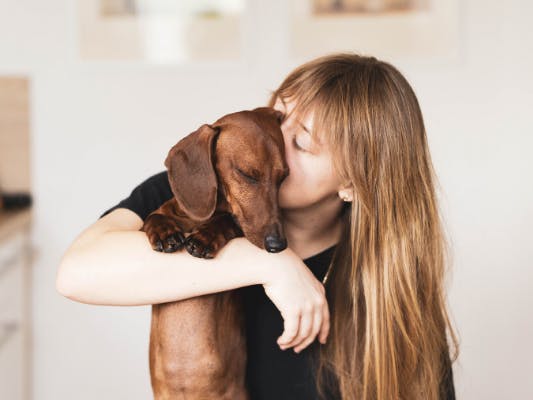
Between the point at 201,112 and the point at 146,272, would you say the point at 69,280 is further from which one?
the point at 201,112

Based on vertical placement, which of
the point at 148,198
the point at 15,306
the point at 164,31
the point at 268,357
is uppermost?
the point at 164,31

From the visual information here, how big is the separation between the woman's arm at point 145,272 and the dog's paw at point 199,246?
0.04ft

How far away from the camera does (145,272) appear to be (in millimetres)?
1123

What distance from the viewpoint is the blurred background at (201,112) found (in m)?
2.71

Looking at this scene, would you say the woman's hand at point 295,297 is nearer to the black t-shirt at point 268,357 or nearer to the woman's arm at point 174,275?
the woman's arm at point 174,275

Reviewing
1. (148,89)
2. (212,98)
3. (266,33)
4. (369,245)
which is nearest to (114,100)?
(148,89)

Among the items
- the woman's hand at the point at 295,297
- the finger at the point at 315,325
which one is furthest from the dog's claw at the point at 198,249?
the finger at the point at 315,325

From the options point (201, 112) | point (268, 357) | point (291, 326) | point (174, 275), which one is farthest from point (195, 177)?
point (201, 112)

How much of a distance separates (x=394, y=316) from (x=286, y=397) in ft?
0.96

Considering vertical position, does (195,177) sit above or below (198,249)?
above

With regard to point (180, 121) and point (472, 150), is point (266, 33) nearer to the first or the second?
point (180, 121)

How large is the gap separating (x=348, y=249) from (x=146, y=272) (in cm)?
48

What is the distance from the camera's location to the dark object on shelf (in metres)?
2.72

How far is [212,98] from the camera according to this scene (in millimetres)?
2729
